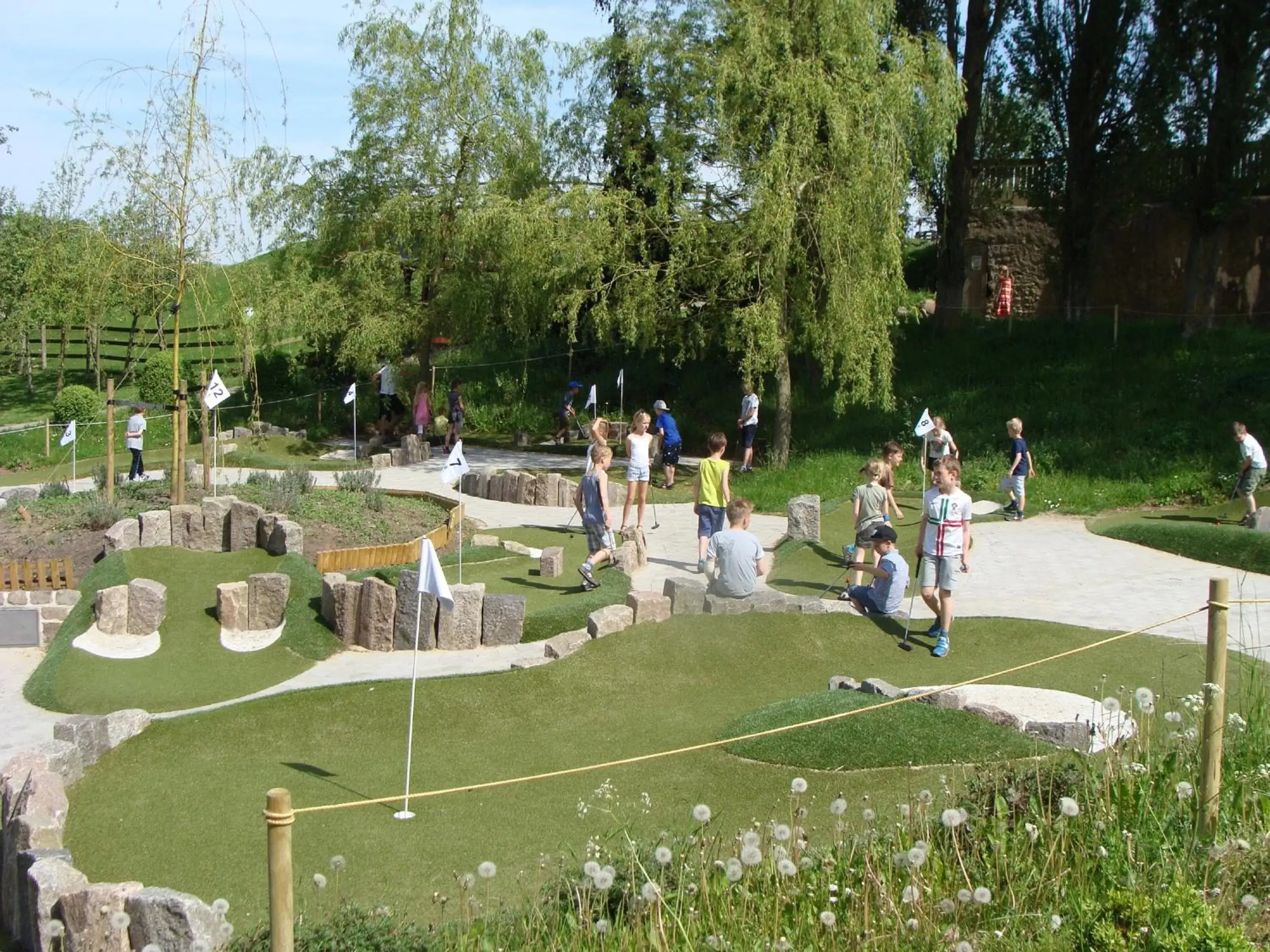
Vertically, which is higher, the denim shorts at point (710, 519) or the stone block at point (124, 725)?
the denim shorts at point (710, 519)

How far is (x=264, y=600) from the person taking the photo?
12.8 metres

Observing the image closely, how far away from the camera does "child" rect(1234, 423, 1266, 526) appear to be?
17016 mm

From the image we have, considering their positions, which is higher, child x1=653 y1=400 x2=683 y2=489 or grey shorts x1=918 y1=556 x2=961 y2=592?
child x1=653 y1=400 x2=683 y2=489

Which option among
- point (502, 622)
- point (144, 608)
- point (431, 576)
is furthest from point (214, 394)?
point (431, 576)

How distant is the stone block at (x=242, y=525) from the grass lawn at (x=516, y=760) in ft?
18.8

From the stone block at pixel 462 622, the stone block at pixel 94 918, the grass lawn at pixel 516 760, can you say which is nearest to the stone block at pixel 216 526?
the stone block at pixel 462 622

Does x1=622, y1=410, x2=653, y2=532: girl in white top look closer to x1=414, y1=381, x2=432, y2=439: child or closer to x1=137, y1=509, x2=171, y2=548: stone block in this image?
x1=137, y1=509, x2=171, y2=548: stone block

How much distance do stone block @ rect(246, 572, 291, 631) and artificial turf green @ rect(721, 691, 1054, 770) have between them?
19.1 feet

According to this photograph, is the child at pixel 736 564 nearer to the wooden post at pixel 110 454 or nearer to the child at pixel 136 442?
the wooden post at pixel 110 454

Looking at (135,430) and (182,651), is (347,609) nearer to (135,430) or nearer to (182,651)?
(182,651)

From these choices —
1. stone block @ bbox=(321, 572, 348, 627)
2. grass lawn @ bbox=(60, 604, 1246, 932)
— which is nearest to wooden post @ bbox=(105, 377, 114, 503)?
stone block @ bbox=(321, 572, 348, 627)

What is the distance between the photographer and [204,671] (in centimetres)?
1184

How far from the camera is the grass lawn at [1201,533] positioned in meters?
15.2

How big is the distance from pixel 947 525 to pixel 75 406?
2347 cm
